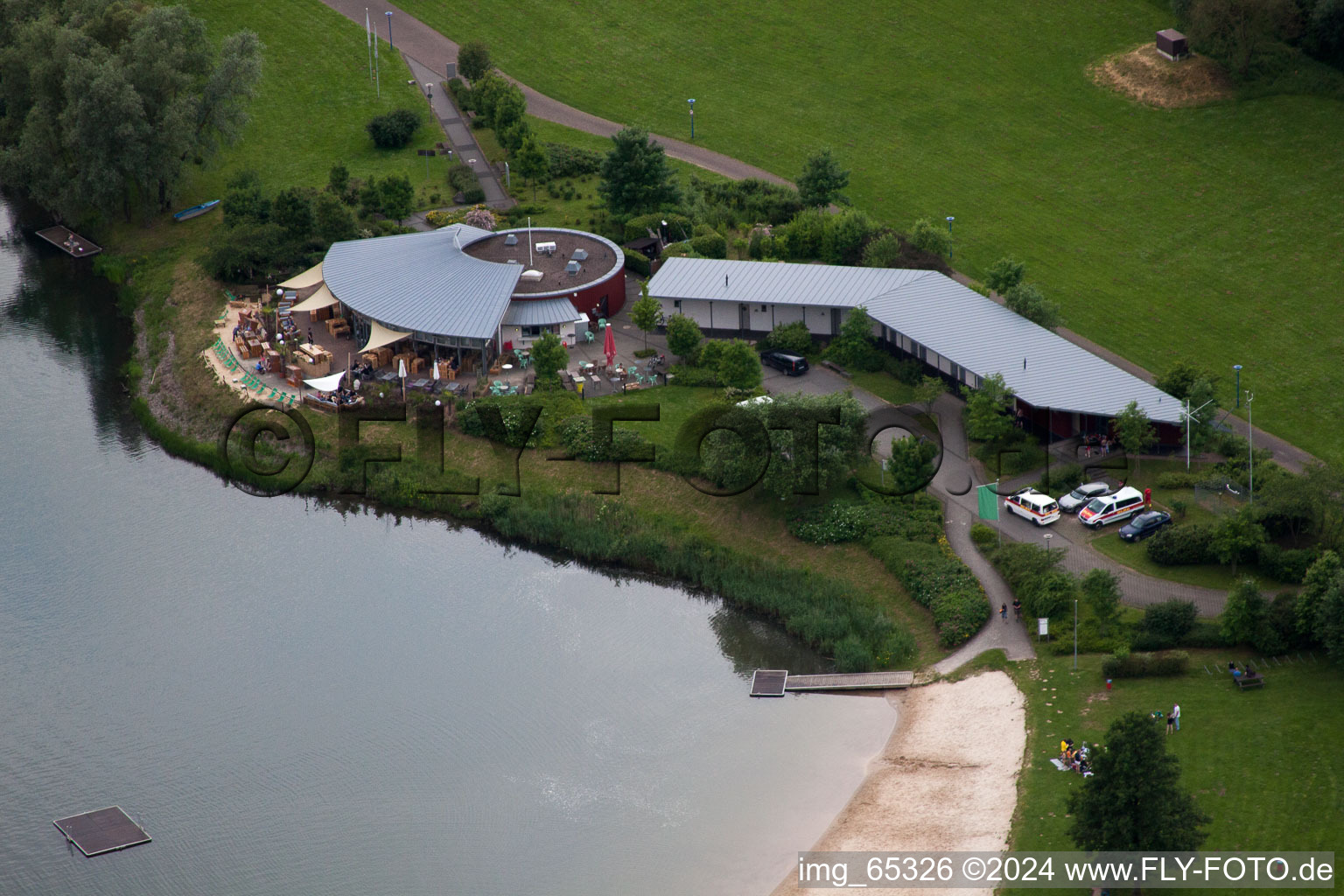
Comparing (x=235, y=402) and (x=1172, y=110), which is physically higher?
(x=1172, y=110)

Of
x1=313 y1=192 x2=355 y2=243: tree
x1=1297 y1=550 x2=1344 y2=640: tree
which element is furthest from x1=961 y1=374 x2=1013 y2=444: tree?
x1=313 y1=192 x2=355 y2=243: tree

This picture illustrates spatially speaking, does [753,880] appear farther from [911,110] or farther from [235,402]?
[911,110]

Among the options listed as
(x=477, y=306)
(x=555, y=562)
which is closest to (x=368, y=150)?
(x=477, y=306)

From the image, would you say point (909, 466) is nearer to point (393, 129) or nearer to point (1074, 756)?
point (1074, 756)

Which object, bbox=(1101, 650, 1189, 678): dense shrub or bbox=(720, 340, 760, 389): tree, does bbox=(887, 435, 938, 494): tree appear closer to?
bbox=(720, 340, 760, 389): tree

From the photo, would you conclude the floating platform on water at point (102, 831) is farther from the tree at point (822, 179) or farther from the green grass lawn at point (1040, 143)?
the tree at point (822, 179)

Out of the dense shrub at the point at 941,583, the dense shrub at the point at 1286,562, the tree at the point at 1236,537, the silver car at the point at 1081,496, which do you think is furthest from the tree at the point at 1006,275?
the dense shrub at the point at 1286,562

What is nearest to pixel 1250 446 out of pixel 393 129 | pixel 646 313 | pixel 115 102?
pixel 646 313
